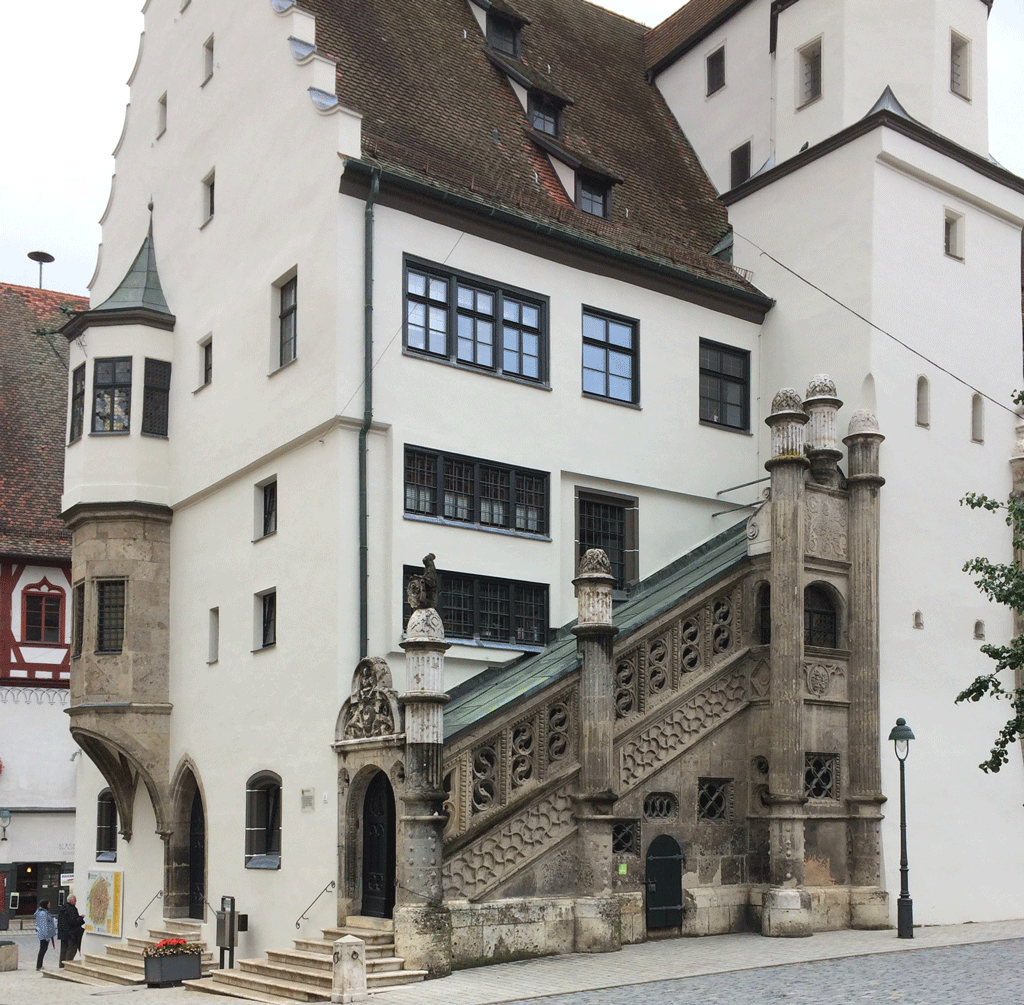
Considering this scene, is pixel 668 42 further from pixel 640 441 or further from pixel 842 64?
pixel 640 441

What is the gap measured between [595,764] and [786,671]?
12.6 ft

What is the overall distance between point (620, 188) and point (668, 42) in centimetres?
817

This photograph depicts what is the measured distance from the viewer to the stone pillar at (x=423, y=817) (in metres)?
18.3

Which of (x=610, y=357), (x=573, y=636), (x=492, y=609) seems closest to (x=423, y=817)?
(x=492, y=609)

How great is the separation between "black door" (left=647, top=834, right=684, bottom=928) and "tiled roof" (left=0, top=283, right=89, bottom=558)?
2509cm

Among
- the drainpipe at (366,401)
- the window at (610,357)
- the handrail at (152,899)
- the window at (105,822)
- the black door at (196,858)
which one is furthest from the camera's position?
the window at (105,822)

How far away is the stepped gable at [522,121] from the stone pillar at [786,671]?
Result: 4921 millimetres

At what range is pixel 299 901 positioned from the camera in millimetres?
21625

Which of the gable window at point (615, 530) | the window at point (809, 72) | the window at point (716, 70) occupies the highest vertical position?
the window at point (716, 70)

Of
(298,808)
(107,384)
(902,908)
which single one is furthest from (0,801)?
(902,908)

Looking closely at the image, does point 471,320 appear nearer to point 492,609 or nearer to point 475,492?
point 475,492

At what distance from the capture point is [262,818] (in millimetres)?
23469

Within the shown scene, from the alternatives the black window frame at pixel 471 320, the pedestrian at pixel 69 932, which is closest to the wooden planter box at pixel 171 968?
the pedestrian at pixel 69 932

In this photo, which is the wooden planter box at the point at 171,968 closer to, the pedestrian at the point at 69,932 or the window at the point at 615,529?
the pedestrian at the point at 69,932
